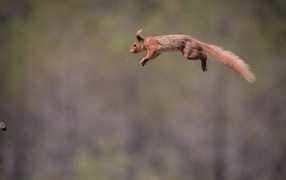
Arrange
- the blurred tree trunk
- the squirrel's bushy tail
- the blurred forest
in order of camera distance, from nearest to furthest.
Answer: the squirrel's bushy tail, the blurred forest, the blurred tree trunk

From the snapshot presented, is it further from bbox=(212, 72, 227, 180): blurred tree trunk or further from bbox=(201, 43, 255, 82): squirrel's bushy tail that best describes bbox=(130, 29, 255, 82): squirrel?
bbox=(212, 72, 227, 180): blurred tree trunk

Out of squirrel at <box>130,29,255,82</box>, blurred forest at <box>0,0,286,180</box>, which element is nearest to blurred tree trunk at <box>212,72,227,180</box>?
blurred forest at <box>0,0,286,180</box>

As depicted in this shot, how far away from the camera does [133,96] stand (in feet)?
28.8

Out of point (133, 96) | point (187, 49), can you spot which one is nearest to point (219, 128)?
point (133, 96)

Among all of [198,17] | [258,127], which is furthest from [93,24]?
[258,127]

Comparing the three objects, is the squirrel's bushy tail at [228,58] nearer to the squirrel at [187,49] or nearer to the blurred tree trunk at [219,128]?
the squirrel at [187,49]

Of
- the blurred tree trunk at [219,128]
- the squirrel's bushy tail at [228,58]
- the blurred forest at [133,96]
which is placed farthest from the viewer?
the blurred tree trunk at [219,128]

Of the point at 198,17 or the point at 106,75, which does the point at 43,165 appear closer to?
the point at 106,75

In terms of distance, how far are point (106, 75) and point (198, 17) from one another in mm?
1828

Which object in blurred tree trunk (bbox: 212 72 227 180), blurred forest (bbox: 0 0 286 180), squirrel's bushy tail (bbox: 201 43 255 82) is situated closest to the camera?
squirrel's bushy tail (bbox: 201 43 255 82)

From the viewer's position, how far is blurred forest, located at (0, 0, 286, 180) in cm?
839

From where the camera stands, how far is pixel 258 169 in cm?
867

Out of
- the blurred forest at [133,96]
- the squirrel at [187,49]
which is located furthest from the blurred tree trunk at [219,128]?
the squirrel at [187,49]

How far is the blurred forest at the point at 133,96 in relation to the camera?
839cm
